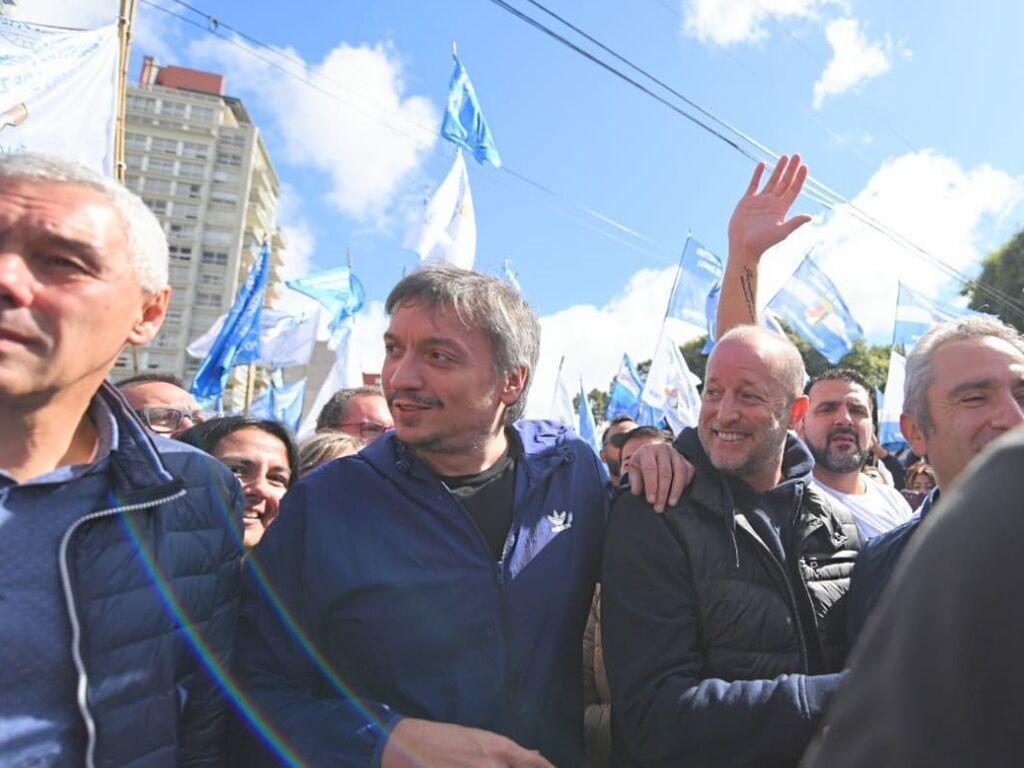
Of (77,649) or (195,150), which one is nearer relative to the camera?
(77,649)

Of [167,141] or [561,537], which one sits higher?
[561,537]

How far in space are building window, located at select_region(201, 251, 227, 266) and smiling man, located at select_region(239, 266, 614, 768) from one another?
7398cm

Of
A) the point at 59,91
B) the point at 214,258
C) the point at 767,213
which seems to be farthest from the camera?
the point at 214,258

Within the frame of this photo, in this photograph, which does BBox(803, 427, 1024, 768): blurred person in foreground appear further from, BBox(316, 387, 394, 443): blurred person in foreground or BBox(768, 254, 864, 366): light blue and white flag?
BBox(768, 254, 864, 366): light blue and white flag

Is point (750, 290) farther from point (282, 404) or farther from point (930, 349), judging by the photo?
point (282, 404)

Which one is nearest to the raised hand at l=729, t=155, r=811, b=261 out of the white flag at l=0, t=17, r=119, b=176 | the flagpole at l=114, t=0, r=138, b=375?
the flagpole at l=114, t=0, r=138, b=375

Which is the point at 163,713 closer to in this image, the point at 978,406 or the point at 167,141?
the point at 978,406

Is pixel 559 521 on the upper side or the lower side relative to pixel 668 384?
upper

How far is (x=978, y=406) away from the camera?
94.0 inches

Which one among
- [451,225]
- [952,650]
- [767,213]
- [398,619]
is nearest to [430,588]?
[398,619]

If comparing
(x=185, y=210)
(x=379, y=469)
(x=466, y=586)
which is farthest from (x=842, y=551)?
(x=185, y=210)

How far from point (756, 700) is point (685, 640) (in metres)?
0.23

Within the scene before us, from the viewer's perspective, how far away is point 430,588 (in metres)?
1.93

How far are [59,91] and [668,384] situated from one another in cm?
770
